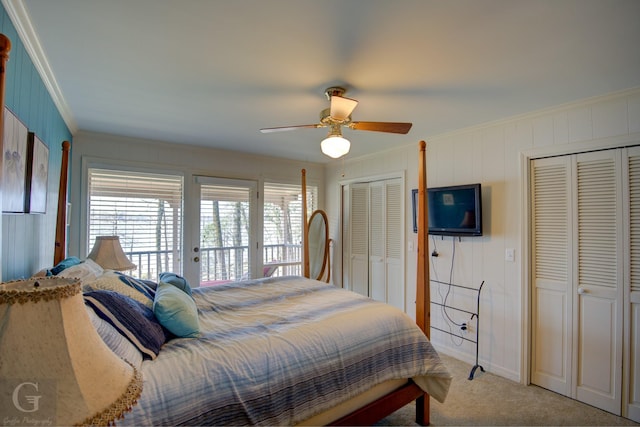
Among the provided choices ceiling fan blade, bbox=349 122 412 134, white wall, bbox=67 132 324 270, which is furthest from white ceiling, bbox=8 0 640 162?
white wall, bbox=67 132 324 270

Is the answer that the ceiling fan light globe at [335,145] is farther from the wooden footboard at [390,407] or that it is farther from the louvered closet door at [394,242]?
the louvered closet door at [394,242]

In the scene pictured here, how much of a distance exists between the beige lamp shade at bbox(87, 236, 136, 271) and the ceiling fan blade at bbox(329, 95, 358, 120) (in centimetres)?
209

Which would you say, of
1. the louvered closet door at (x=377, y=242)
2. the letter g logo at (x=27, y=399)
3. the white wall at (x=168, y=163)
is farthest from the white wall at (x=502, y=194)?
the letter g logo at (x=27, y=399)

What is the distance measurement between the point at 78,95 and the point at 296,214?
10.3ft

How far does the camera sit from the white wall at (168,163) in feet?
10.5

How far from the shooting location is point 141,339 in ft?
4.60

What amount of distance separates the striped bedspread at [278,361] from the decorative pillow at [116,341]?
66 mm

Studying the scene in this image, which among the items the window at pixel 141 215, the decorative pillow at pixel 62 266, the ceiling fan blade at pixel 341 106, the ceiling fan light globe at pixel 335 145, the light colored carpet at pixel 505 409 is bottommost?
the light colored carpet at pixel 505 409

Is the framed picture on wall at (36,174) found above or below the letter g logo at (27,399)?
above

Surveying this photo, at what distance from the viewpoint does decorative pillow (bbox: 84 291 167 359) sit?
4.47 ft

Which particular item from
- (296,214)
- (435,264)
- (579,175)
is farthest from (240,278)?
(579,175)

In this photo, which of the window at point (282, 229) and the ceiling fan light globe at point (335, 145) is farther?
the window at point (282, 229)

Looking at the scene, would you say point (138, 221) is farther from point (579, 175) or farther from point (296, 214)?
point (579, 175)

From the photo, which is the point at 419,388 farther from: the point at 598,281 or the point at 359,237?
the point at 359,237
